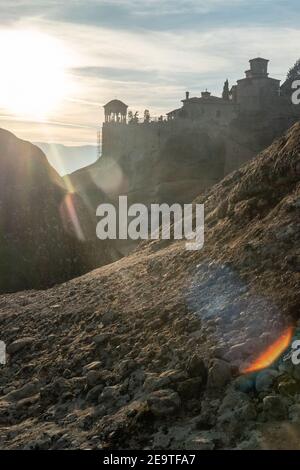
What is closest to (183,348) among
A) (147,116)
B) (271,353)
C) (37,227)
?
(271,353)

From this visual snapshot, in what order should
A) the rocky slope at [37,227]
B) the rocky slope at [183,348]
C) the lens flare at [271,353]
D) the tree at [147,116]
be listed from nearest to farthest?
the rocky slope at [183,348] → the lens flare at [271,353] → the rocky slope at [37,227] → the tree at [147,116]

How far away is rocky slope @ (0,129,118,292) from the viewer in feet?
100

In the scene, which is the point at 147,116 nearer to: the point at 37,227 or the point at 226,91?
the point at 226,91

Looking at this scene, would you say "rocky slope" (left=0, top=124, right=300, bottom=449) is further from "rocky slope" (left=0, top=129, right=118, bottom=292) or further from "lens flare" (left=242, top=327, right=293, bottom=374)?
"rocky slope" (left=0, top=129, right=118, bottom=292)

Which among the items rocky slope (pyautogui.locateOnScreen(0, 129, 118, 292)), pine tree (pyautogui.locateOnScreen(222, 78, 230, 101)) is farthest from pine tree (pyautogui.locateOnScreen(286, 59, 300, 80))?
rocky slope (pyautogui.locateOnScreen(0, 129, 118, 292))

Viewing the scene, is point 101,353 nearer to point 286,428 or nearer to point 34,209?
point 286,428

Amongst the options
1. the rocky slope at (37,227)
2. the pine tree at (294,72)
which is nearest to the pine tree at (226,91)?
the pine tree at (294,72)

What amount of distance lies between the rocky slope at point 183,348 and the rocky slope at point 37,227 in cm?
1411

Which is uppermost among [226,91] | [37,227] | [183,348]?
[226,91]

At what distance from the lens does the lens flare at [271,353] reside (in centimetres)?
855

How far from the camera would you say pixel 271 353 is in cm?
878

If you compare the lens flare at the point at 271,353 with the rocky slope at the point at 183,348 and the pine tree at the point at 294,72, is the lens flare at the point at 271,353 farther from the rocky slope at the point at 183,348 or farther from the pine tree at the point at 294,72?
the pine tree at the point at 294,72

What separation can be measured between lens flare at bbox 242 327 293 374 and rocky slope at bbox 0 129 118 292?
22125mm

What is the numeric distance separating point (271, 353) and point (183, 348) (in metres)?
1.64
